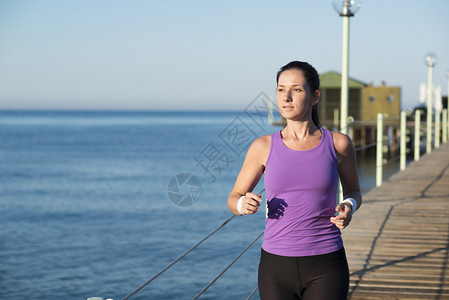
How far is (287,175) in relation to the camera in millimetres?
1944

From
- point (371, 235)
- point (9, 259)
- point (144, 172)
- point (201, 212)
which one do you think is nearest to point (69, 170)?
point (144, 172)

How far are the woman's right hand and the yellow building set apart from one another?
3545 cm

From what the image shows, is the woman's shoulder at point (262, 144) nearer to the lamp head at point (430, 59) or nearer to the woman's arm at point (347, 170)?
the woman's arm at point (347, 170)

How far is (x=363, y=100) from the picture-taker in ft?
123

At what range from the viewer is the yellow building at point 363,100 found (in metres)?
36.8

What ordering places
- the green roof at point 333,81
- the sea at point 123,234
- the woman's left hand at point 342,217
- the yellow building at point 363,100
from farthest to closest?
the green roof at point 333,81 → the yellow building at point 363,100 → the sea at point 123,234 → the woman's left hand at point 342,217

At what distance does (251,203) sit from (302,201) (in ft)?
0.58

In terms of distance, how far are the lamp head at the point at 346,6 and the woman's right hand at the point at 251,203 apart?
4749mm

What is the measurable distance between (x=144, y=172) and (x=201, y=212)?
1378 cm

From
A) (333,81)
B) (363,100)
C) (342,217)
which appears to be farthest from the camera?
(333,81)

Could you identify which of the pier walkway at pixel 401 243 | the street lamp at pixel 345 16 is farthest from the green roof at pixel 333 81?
the street lamp at pixel 345 16

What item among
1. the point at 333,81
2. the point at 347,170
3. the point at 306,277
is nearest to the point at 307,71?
the point at 347,170

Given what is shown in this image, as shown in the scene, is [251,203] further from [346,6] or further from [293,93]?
[346,6]

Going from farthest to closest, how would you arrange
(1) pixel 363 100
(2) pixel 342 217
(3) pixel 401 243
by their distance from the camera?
(1) pixel 363 100, (3) pixel 401 243, (2) pixel 342 217
